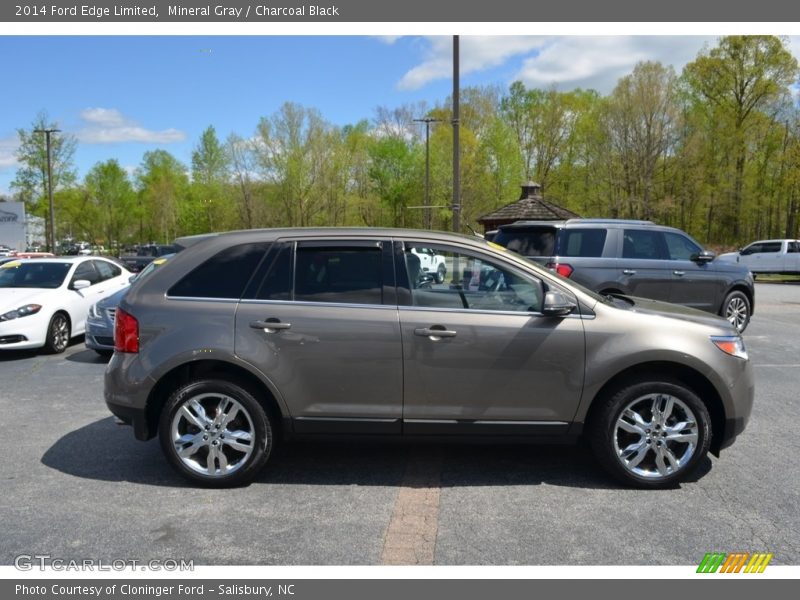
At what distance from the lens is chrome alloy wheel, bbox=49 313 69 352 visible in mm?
9758

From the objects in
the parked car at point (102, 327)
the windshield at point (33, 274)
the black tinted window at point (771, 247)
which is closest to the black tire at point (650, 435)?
the parked car at point (102, 327)

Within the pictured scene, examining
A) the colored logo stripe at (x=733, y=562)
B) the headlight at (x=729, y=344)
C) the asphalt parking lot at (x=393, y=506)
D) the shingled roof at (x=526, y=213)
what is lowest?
the colored logo stripe at (x=733, y=562)

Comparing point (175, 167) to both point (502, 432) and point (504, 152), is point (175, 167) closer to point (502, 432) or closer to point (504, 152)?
point (504, 152)

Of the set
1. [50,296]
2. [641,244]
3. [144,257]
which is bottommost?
[50,296]

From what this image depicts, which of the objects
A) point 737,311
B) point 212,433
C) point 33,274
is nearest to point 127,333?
point 212,433

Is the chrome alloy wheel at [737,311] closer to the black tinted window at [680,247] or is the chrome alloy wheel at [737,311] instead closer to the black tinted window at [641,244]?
the black tinted window at [680,247]

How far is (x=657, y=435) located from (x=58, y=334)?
890cm

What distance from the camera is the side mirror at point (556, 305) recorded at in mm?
4195

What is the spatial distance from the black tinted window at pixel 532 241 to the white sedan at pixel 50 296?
699 centimetres

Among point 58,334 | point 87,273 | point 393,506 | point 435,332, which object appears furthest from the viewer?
point 87,273

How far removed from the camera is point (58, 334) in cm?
989

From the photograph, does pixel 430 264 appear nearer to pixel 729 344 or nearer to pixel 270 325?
pixel 270 325

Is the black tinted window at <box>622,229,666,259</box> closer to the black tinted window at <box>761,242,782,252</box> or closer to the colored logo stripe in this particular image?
the colored logo stripe

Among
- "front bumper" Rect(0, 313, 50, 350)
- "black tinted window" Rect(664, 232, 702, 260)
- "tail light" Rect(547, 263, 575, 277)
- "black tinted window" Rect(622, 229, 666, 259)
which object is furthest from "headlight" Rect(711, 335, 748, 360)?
"front bumper" Rect(0, 313, 50, 350)
